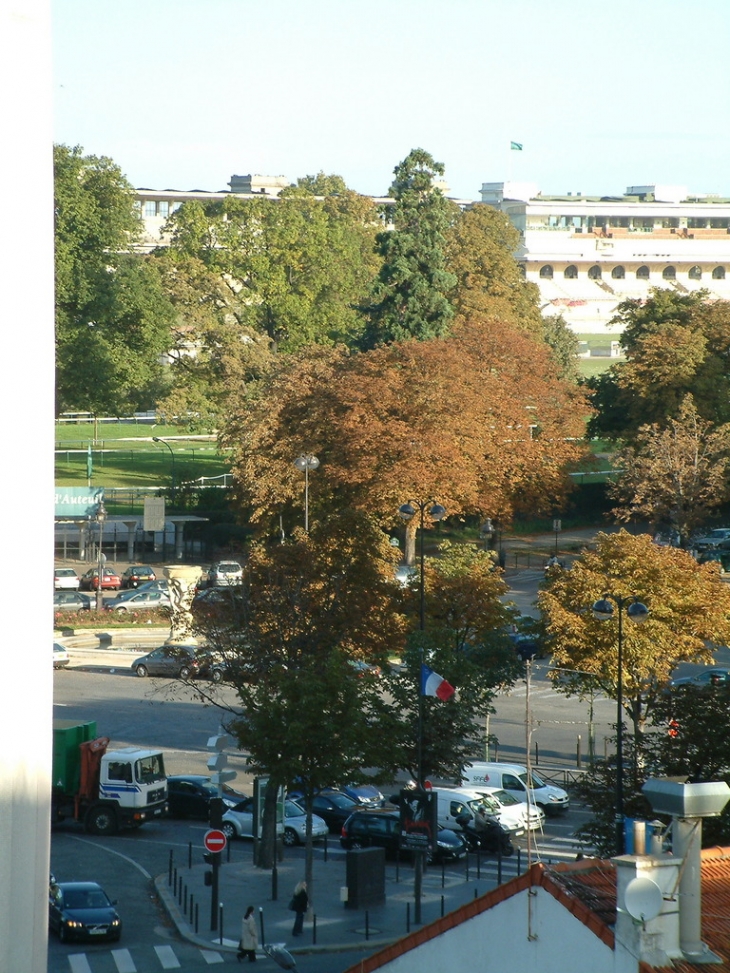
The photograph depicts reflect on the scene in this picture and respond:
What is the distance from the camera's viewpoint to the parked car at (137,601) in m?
47.4

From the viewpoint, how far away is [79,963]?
67.1ft

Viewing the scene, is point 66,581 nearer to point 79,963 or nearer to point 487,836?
point 487,836

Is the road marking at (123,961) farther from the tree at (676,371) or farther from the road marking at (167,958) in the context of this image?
the tree at (676,371)

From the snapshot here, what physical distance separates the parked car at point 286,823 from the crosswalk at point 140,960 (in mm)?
5860

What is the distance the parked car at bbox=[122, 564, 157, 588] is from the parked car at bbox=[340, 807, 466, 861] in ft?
87.3

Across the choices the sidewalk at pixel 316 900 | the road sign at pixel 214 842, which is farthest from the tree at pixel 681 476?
the road sign at pixel 214 842

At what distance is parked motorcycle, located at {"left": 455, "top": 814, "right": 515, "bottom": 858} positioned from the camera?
26.3 meters

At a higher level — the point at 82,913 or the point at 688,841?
the point at 688,841

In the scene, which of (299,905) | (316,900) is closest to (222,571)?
(316,900)

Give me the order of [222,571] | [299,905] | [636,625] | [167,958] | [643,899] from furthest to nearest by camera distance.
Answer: [222,571]
[636,625]
[299,905]
[167,958]
[643,899]

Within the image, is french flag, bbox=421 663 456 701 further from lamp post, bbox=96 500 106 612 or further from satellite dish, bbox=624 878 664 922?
lamp post, bbox=96 500 106 612

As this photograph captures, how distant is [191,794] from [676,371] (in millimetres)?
36900

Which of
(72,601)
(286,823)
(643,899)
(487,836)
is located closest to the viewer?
(643,899)

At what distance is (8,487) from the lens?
8.49 meters
